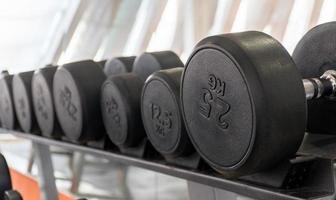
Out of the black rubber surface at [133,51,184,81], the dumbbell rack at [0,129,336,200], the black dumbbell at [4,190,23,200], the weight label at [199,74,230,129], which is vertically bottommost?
the black dumbbell at [4,190,23,200]

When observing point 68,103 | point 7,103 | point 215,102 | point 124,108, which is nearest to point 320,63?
point 215,102

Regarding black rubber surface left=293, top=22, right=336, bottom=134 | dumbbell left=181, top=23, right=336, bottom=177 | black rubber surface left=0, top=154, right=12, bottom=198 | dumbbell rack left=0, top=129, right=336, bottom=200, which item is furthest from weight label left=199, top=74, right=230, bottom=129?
black rubber surface left=0, top=154, right=12, bottom=198

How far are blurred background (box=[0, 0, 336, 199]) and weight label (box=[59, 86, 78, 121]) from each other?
63 cm

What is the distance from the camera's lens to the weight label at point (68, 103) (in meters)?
1.19

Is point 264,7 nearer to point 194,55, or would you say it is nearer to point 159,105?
point 159,105

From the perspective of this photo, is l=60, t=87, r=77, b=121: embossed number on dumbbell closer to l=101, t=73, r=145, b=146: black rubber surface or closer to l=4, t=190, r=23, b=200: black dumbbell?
l=101, t=73, r=145, b=146: black rubber surface

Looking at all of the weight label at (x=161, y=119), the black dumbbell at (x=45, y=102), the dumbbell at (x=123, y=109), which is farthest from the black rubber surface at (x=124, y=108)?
the black dumbbell at (x=45, y=102)

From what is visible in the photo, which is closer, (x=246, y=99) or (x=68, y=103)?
(x=246, y=99)

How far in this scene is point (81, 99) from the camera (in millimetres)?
1146

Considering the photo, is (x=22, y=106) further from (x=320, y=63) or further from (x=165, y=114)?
(x=320, y=63)

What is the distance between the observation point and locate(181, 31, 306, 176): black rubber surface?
0.63m

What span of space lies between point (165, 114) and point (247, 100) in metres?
0.29

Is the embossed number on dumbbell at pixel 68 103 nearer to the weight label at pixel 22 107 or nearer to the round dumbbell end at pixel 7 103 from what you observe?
the weight label at pixel 22 107

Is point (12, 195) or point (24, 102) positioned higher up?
point (24, 102)
